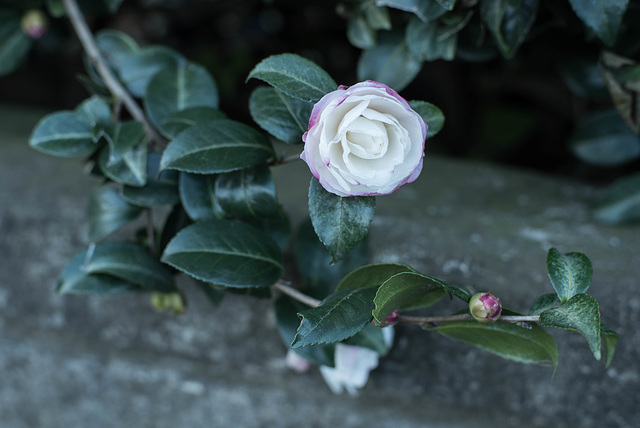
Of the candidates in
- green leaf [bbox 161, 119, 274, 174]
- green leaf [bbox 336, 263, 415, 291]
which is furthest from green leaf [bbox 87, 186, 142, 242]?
green leaf [bbox 336, 263, 415, 291]

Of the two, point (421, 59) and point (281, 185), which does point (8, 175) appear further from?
point (421, 59)

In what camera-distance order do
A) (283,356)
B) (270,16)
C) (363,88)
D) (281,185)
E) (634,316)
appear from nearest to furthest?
(363,88)
(634,316)
(283,356)
(281,185)
(270,16)

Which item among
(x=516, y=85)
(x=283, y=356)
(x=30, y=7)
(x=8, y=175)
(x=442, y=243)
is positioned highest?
(x=30, y=7)

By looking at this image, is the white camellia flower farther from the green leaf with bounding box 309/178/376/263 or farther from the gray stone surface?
the gray stone surface

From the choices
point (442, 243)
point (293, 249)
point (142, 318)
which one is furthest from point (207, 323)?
point (442, 243)

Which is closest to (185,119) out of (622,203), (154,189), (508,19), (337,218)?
(154,189)

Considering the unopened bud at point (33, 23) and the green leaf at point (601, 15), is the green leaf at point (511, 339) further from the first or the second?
the unopened bud at point (33, 23)
